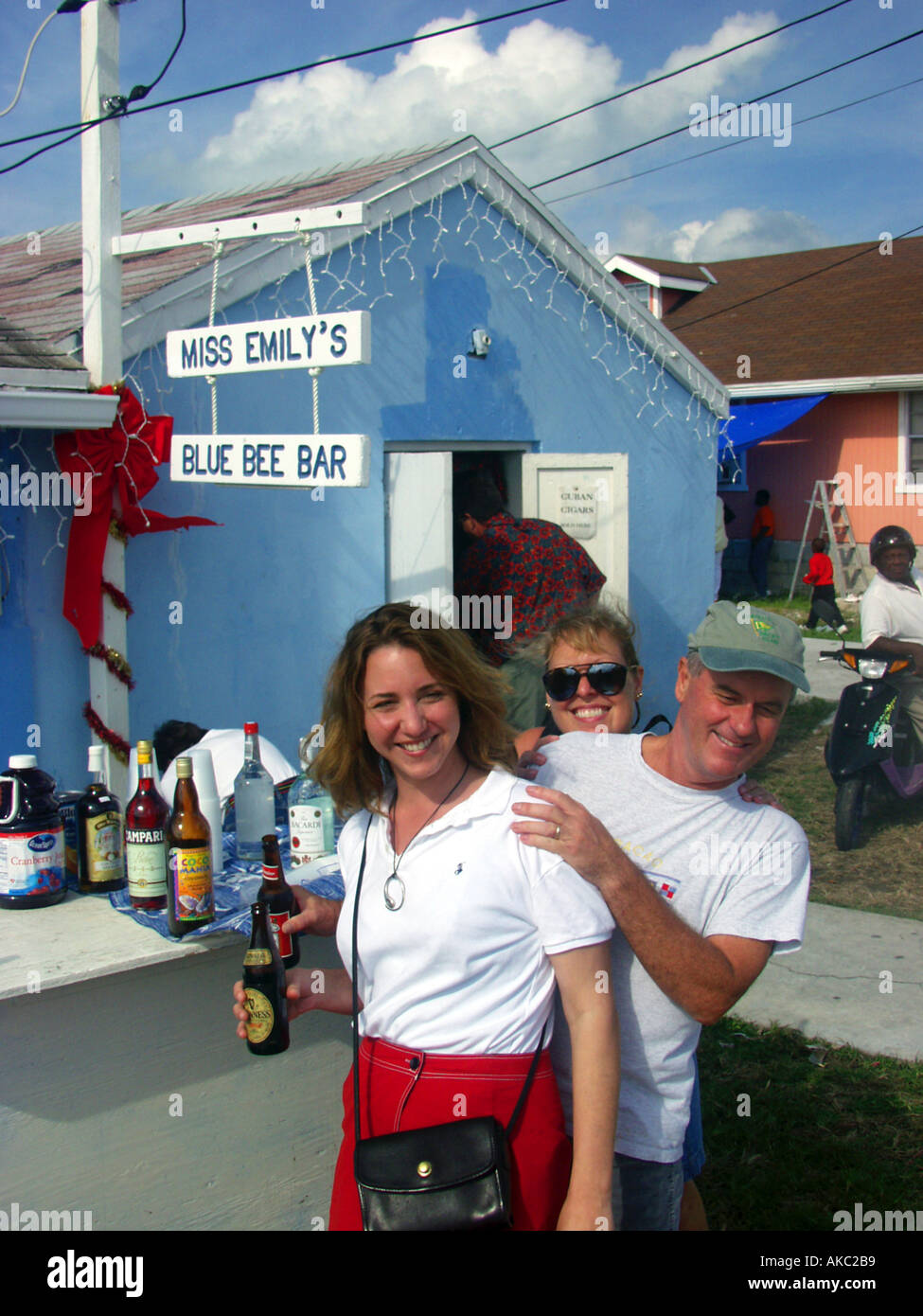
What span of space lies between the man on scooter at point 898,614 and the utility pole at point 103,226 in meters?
4.73

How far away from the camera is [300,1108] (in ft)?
10.7

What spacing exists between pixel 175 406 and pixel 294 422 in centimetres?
86

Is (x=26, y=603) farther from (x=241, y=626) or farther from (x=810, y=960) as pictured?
(x=810, y=960)

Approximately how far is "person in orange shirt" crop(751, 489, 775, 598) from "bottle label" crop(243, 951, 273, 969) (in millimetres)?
16382

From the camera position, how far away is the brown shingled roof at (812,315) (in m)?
18.0

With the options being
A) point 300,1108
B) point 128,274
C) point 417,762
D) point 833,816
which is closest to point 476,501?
point 128,274

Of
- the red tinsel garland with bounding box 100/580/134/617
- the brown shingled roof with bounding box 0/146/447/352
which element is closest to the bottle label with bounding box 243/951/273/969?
the red tinsel garland with bounding box 100/580/134/617

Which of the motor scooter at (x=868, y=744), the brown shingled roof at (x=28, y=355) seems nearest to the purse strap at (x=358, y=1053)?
the brown shingled roof at (x=28, y=355)

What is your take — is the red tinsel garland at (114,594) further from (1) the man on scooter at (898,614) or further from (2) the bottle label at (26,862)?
(1) the man on scooter at (898,614)

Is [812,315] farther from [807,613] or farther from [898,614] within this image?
[898,614]

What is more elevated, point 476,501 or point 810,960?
point 476,501

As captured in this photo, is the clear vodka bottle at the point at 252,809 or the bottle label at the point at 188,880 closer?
the bottle label at the point at 188,880

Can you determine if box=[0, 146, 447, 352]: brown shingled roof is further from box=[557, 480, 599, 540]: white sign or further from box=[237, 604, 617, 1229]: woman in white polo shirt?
box=[237, 604, 617, 1229]: woman in white polo shirt

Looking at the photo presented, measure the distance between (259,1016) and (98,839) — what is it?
89cm
